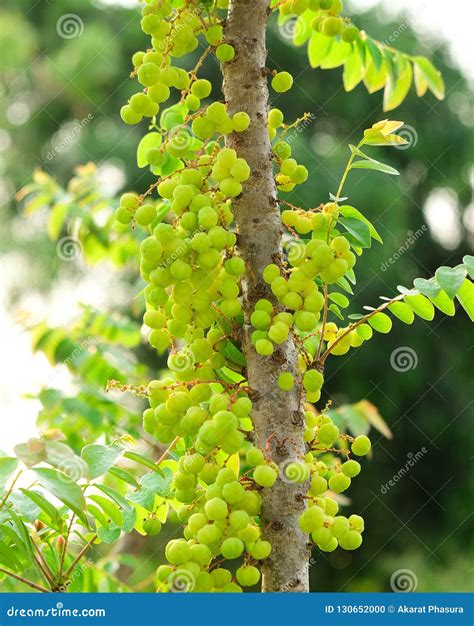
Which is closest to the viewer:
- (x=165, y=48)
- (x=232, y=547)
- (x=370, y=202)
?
(x=232, y=547)

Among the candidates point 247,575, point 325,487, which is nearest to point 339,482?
point 325,487

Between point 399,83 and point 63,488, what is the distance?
882 millimetres

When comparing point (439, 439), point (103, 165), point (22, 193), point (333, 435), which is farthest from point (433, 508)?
point (333, 435)

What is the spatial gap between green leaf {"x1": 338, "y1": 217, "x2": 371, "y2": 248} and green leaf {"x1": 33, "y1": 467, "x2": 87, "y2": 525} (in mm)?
372

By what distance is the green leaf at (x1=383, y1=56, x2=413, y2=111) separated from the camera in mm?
1186

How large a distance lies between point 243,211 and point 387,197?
4221 mm

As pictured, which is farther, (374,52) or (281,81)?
(374,52)

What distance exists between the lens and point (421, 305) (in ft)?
2.64

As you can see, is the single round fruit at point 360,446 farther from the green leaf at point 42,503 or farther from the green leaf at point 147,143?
the green leaf at point 147,143

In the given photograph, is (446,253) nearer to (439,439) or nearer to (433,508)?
(439,439)

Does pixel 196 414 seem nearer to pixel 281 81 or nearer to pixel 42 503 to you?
pixel 42 503

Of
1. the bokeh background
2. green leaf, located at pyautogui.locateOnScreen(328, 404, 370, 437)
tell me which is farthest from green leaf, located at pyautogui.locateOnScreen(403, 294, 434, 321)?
the bokeh background

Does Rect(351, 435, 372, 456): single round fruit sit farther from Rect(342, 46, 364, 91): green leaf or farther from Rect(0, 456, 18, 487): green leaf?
Rect(342, 46, 364, 91): green leaf

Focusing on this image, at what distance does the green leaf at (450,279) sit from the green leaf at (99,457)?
36cm
